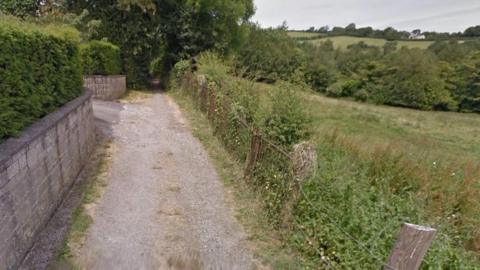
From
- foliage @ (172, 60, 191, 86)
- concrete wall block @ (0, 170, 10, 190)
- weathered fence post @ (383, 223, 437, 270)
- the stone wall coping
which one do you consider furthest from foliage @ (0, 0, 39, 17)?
weathered fence post @ (383, 223, 437, 270)

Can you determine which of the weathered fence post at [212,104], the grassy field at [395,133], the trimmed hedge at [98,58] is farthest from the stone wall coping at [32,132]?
the trimmed hedge at [98,58]

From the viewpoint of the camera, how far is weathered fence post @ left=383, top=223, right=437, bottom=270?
86.7 inches

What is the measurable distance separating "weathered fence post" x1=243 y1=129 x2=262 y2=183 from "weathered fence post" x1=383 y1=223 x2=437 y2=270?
2949 millimetres

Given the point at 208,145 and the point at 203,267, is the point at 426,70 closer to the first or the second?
the point at 208,145

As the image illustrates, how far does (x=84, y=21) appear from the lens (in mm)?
15891

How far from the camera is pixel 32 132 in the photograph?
3.74m

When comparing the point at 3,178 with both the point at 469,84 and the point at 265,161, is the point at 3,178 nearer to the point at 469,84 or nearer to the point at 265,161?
the point at 265,161

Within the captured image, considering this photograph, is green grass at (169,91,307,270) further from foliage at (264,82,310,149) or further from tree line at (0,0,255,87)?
tree line at (0,0,255,87)

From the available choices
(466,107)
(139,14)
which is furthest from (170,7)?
(466,107)

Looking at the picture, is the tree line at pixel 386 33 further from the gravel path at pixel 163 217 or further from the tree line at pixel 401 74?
the gravel path at pixel 163 217

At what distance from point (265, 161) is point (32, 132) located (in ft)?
10.2

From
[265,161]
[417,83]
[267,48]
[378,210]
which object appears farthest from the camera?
[417,83]

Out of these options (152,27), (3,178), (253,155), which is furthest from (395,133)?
(3,178)

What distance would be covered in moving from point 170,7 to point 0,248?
18065 millimetres
